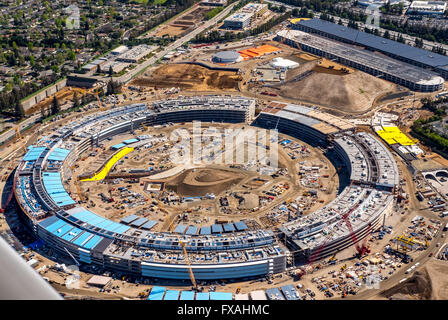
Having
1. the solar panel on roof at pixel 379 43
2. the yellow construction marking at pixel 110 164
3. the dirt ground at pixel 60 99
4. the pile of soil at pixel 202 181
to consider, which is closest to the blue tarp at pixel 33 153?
the yellow construction marking at pixel 110 164

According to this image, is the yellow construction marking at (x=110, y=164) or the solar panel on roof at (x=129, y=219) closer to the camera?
the solar panel on roof at (x=129, y=219)

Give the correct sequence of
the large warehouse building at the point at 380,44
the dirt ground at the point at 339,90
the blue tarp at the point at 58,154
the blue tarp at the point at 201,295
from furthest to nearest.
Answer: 1. the large warehouse building at the point at 380,44
2. the dirt ground at the point at 339,90
3. the blue tarp at the point at 58,154
4. the blue tarp at the point at 201,295

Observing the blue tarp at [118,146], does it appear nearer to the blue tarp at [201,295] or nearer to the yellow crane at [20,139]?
the yellow crane at [20,139]

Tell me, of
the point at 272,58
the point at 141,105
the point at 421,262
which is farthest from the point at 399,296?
the point at 272,58

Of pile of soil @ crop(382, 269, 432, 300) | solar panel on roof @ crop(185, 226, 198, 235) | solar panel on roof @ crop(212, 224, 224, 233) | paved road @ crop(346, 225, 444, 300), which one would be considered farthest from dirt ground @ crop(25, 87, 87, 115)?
pile of soil @ crop(382, 269, 432, 300)

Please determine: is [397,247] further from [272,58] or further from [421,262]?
[272,58]

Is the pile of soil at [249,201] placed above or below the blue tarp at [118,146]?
below
